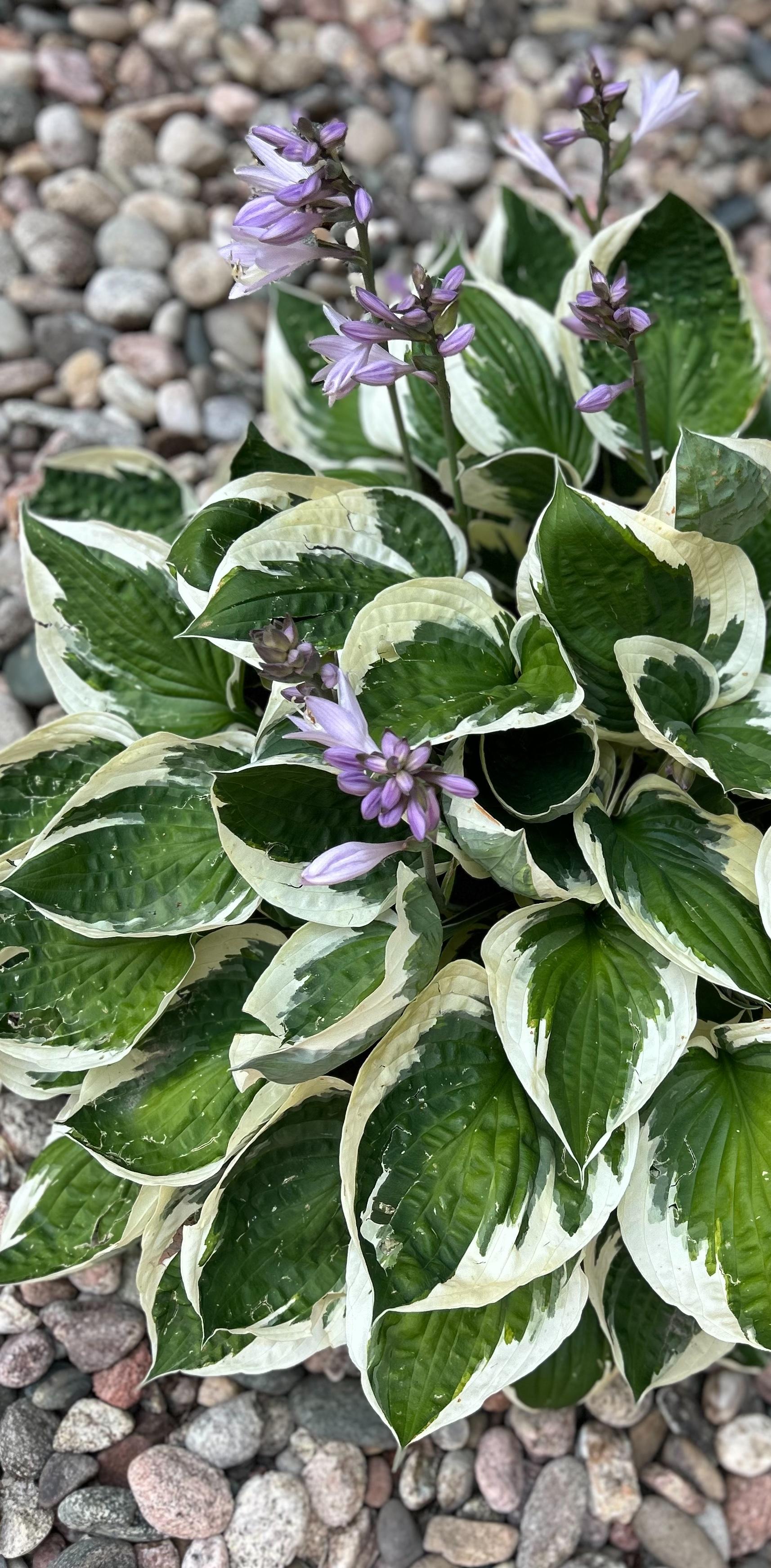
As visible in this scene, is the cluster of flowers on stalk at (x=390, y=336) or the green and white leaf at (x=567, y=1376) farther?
the green and white leaf at (x=567, y=1376)

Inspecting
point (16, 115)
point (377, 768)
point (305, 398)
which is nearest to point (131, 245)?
point (16, 115)

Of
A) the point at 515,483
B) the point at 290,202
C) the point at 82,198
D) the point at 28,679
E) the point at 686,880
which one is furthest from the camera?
the point at 82,198

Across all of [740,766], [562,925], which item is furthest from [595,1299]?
[740,766]

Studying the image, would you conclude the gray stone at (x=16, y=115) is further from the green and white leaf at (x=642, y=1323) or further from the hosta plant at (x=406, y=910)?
the green and white leaf at (x=642, y=1323)

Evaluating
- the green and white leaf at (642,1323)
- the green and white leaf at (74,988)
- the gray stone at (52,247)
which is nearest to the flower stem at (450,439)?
the green and white leaf at (74,988)

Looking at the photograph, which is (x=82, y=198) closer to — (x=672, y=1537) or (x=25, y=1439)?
(x=25, y=1439)

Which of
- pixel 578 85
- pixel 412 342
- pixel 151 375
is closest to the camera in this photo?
pixel 412 342

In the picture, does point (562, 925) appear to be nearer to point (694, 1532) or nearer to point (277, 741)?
point (277, 741)
